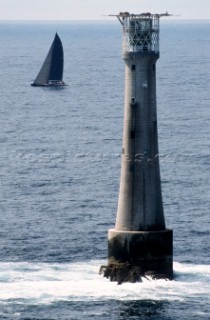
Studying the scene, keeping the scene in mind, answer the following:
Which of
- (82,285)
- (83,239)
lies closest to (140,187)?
(82,285)

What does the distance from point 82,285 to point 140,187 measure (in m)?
10.1

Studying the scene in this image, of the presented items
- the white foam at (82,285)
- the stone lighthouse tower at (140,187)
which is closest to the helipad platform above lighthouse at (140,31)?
the stone lighthouse tower at (140,187)

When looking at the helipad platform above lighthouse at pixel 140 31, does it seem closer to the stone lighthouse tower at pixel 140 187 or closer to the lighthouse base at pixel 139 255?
the stone lighthouse tower at pixel 140 187

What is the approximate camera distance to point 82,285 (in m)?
122

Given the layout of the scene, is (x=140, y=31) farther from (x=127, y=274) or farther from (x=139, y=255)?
(x=127, y=274)

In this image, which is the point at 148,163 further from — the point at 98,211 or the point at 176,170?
the point at 176,170

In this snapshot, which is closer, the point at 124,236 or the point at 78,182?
the point at 124,236

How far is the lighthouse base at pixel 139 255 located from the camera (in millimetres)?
123688

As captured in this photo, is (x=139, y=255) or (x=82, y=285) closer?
(x=82, y=285)

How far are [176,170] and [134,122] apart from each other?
5845 centimetres

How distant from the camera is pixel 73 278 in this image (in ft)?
407

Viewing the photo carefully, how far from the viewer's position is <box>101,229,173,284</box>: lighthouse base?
406 ft

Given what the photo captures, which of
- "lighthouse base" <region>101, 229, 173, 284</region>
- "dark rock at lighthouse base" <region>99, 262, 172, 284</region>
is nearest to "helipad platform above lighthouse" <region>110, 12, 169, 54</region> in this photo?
"lighthouse base" <region>101, 229, 173, 284</region>

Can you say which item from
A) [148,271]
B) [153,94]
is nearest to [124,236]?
[148,271]
